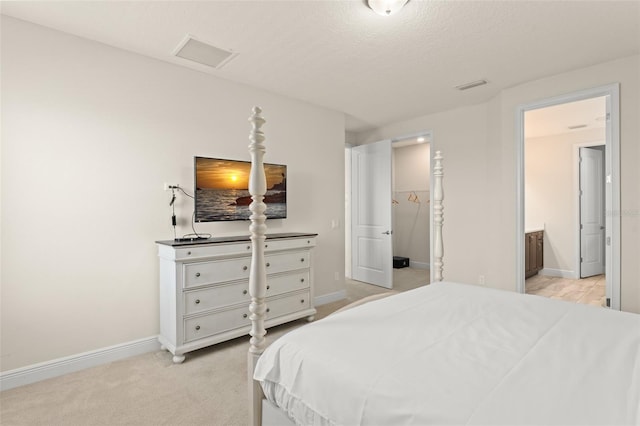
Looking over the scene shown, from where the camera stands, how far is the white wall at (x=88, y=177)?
7.66 ft

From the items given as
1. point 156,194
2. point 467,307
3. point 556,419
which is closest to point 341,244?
point 156,194

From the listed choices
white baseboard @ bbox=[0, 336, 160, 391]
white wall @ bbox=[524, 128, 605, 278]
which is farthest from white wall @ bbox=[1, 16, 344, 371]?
white wall @ bbox=[524, 128, 605, 278]

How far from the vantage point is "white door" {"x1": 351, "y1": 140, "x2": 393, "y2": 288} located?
495cm

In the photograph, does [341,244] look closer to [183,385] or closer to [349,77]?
[349,77]

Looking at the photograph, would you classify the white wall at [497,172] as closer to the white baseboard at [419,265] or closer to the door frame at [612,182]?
the door frame at [612,182]

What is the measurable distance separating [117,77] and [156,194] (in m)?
1.05

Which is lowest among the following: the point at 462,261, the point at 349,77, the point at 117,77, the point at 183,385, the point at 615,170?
the point at 183,385

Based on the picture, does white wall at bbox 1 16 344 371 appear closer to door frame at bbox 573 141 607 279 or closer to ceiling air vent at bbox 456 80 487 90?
ceiling air vent at bbox 456 80 487 90

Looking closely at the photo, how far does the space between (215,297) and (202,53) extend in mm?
2187

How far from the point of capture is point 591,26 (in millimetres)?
2453

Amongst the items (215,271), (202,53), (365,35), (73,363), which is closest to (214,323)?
(215,271)

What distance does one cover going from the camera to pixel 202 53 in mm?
2832

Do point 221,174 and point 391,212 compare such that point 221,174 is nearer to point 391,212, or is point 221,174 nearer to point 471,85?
point 391,212

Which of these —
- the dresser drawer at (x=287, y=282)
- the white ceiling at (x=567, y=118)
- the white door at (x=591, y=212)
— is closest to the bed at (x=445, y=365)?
the dresser drawer at (x=287, y=282)
